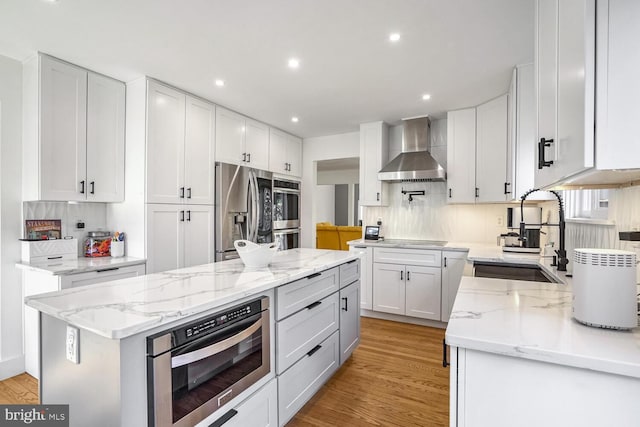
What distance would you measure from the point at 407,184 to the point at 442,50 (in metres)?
2.14

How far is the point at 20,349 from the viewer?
2.60 m

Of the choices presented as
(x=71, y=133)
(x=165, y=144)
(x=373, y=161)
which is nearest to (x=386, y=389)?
(x=373, y=161)

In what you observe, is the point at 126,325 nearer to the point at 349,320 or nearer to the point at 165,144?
the point at 349,320

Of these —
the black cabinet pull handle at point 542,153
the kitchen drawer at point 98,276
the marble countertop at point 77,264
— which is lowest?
the kitchen drawer at point 98,276

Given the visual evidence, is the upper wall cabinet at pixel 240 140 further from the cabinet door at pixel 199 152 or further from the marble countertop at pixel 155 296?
the marble countertop at pixel 155 296

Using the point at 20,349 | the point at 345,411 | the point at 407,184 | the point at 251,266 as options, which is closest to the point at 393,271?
the point at 407,184

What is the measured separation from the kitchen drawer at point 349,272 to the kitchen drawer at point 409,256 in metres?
1.06

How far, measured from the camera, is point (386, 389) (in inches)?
91.4

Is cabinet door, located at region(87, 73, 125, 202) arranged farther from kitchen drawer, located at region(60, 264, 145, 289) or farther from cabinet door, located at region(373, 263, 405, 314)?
cabinet door, located at region(373, 263, 405, 314)

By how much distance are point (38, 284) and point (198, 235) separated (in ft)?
4.23

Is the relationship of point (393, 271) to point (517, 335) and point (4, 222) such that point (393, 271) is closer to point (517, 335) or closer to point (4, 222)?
point (517, 335)

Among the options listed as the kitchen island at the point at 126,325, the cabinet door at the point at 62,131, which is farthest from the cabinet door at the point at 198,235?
the kitchen island at the point at 126,325

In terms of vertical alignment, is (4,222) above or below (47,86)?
below

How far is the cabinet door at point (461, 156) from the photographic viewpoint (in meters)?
3.58
